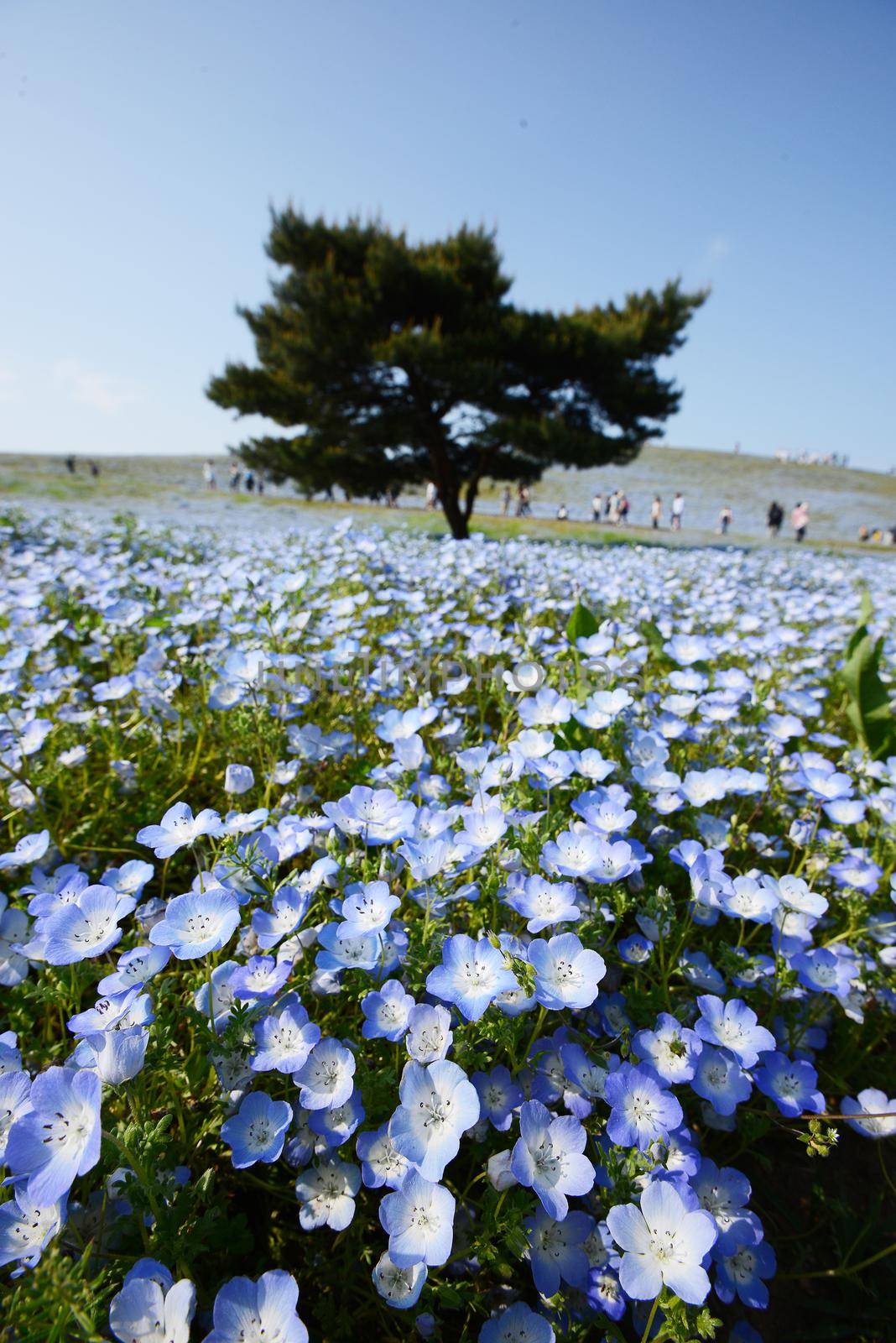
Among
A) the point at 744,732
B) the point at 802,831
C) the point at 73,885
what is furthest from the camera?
the point at 744,732

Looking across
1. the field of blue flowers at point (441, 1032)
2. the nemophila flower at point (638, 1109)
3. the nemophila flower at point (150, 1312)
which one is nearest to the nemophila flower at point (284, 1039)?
the field of blue flowers at point (441, 1032)

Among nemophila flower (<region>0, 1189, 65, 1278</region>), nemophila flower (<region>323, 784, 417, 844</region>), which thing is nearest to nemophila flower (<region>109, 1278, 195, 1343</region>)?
nemophila flower (<region>0, 1189, 65, 1278</region>)

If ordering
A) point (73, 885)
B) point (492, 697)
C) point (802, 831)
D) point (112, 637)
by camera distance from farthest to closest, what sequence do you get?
point (112, 637) < point (492, 697) < point (802, 831) < point (73, 885)

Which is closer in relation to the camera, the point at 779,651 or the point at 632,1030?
the point at 632,1030

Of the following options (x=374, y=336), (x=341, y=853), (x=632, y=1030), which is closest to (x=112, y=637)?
(x=341, y=853)

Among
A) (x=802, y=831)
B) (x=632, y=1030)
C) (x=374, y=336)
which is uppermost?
(x=374, y=336)

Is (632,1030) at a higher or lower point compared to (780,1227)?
higher

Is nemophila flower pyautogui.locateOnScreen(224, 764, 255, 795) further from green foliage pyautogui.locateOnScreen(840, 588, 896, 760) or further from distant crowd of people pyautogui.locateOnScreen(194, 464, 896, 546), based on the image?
distant crowd of people pyautogui.locateOnScreen(194, 464, 896, 546)

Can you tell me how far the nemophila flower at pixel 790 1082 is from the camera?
109 cm

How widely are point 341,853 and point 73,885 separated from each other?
0.55 metres

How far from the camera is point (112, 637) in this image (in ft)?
9.02

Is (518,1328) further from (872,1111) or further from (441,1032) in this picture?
(872,1111)

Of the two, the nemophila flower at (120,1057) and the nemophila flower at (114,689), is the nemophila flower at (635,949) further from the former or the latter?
the nemophila flower at (114,689)

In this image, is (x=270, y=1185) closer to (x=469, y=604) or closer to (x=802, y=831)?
(x=802, y=831)
